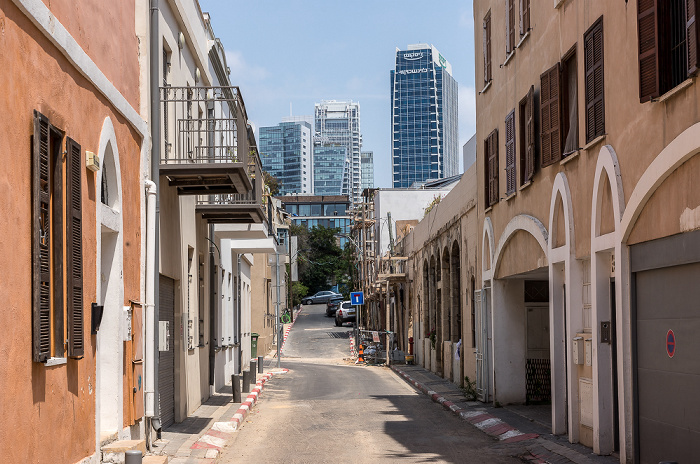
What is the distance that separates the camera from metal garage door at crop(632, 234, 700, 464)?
958 cm

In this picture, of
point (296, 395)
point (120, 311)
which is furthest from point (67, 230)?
point (296, 395)

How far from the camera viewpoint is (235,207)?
18.2 meters

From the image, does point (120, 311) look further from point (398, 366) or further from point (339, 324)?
point (339, 324)

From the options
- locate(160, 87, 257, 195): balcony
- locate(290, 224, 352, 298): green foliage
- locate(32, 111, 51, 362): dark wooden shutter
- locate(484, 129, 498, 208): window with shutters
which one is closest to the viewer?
locate(32, 111, 51, 362): dark wooden shutter

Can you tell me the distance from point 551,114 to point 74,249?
8.56m

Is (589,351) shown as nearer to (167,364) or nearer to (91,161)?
(167,364)

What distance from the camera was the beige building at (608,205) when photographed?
9.73 metres

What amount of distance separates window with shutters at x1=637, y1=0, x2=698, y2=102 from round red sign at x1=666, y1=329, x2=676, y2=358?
103 inches

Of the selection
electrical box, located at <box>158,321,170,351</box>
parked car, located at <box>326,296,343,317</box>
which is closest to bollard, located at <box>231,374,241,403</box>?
electrical box, located at <box>158,321,170,351</box>

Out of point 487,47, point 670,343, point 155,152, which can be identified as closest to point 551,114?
point 670,343

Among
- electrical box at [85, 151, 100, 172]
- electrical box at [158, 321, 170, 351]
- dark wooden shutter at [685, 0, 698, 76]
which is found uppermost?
dark wooden shutter at [685, 0, 698, 76]

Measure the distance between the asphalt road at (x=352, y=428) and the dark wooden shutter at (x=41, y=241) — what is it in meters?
5.36

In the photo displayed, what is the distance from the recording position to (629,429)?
11312 millimetres

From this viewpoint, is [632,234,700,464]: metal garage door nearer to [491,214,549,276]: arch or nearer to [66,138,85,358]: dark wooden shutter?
[491,214,549,276]: arch
